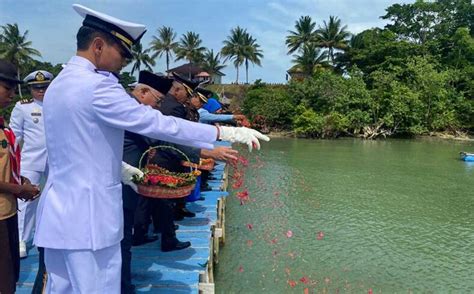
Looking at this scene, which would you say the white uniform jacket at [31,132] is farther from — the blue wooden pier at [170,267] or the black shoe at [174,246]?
the black shoe at [174,246]

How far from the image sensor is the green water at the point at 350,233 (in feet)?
18.8

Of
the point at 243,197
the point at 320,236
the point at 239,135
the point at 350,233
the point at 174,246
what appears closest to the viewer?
the point at 239,135

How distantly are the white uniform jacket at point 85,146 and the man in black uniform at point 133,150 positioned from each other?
1.19 metres

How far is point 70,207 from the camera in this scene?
186 cm

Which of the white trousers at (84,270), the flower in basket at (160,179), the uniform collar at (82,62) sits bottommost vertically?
the white trousers at (84,270)

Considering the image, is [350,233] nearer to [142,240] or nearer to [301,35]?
[142,240]

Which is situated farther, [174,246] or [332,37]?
[332,37]

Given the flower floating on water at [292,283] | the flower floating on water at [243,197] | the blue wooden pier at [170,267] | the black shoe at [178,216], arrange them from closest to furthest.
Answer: the blue wooden pier at [170,267] → the black shoe at [178,216] → the flower floating on water at [292,283] → the flower floating on water at [243,197]

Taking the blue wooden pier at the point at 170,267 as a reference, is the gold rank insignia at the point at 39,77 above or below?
above

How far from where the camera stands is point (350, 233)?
7738 mm

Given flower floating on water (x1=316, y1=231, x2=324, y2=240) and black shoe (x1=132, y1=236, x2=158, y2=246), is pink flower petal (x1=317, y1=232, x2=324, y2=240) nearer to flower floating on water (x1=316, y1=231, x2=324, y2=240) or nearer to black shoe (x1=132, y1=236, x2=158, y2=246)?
flower floating on water (x1=316, y1=231, x2=324, y2=240)

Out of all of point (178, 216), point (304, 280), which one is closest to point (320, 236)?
point (304, 280)

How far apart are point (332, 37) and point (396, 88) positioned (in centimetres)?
1219

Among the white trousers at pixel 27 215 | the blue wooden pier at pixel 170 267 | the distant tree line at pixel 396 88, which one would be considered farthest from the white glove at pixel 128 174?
the distant tree line at pixel 396 88
